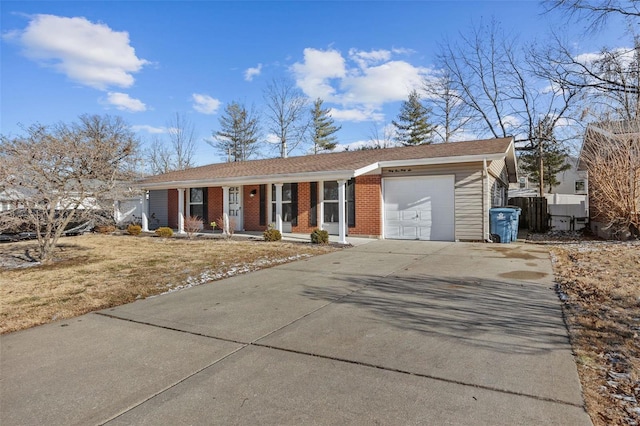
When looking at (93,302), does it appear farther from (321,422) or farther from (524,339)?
(524,339)

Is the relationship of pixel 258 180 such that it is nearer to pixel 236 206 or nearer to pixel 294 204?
pixel 294 204

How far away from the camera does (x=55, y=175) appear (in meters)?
8.45

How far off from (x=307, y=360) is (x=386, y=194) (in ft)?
34.8

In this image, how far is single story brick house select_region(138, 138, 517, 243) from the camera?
11.9 metres

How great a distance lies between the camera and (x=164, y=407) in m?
2.50

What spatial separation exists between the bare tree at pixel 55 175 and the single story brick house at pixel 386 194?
18.2 feet

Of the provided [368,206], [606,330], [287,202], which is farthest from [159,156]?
[606,330]

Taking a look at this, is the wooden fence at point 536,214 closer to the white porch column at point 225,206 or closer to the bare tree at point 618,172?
the bare tree at point 618,172

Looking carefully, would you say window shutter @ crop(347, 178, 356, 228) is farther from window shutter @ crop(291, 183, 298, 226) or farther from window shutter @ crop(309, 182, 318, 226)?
window shutter @ crop(291, 183, 298, 226)

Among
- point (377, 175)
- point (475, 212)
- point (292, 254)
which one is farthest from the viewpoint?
point (377, 175)

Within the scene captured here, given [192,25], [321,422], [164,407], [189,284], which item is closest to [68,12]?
[192,25]

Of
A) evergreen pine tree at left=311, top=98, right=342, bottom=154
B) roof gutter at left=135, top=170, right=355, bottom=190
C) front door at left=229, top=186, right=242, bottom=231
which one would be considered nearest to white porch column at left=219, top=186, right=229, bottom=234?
roof gutter at left=135, top=170, right=355, bottom=190

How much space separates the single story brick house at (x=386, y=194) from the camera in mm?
11898

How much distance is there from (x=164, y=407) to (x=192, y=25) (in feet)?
47.5
